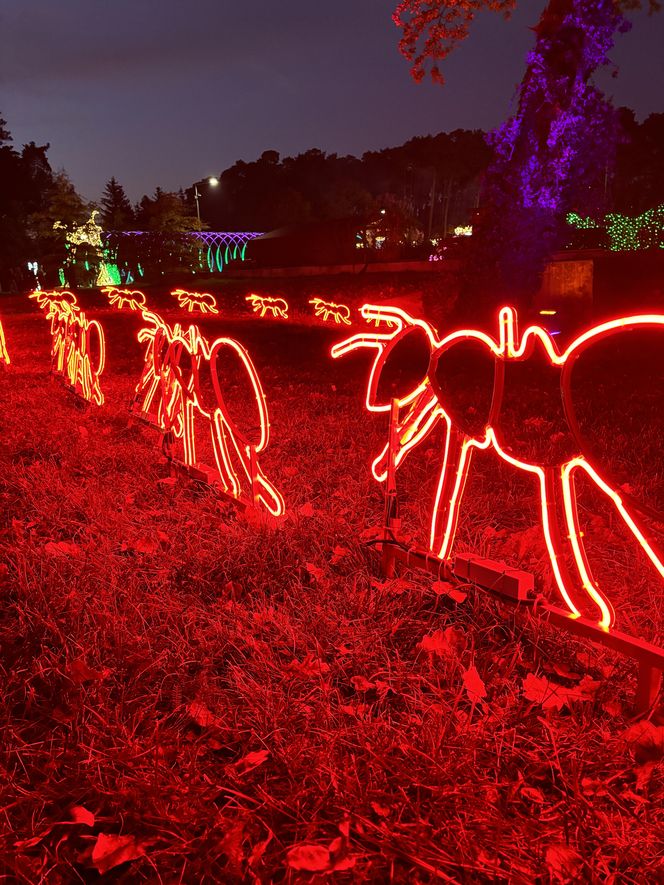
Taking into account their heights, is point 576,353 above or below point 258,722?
above

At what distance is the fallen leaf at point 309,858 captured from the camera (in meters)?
1.91

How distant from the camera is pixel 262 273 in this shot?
3328 cm

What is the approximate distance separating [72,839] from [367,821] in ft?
2.98

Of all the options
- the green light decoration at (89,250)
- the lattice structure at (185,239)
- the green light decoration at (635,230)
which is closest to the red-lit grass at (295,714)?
the green light decoration at (635,230)

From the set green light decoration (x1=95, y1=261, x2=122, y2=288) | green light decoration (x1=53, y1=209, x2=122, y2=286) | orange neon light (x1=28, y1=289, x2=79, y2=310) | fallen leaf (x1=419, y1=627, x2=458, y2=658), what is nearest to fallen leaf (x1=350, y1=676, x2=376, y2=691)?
fallen leaf (x1=419, y1=627, x2=458, y2=658)

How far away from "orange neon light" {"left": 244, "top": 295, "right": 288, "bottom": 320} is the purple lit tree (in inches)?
316

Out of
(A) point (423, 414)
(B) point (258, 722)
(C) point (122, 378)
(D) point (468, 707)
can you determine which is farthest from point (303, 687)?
(C) point (122, 378)

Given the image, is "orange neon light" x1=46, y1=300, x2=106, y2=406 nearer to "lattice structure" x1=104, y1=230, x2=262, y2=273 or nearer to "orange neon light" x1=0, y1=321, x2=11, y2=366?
"orange neon light" x1=0, y1=321, x2=11, y2=366

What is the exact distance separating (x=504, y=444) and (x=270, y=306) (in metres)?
18.3

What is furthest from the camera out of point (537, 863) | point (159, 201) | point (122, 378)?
point (159, 201)

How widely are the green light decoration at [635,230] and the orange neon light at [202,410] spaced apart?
1779 cm

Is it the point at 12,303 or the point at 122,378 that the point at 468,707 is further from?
the point at 12,303

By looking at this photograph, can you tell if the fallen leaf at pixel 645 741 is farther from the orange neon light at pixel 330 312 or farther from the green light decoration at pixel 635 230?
the green light decoration at pixel 635 230

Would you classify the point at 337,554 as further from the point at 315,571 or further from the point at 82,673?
the point at 82,673
